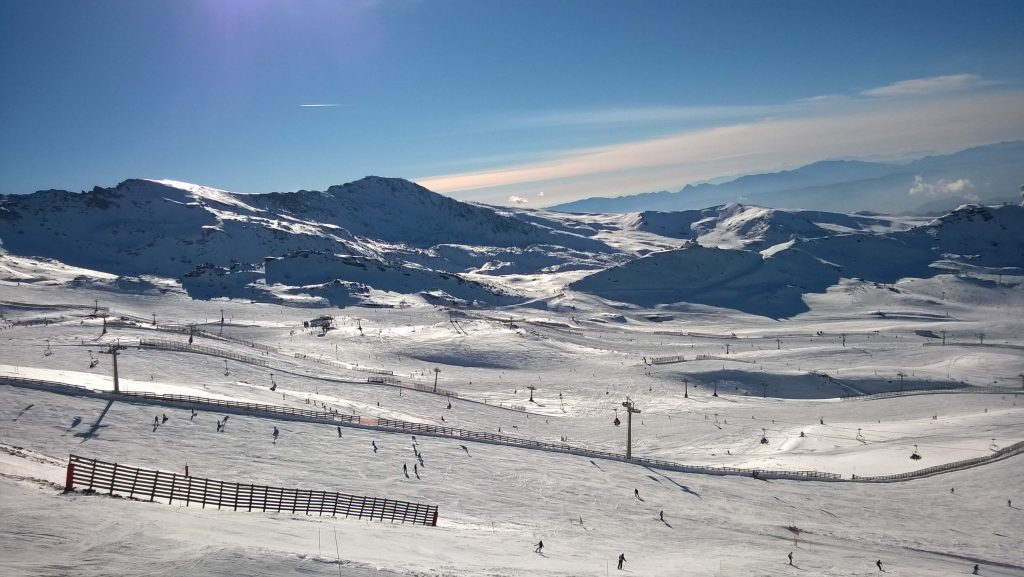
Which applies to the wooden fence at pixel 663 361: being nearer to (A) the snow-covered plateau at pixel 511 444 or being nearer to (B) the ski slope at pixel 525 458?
(A) the snow-covered plateau at pixel 511 444

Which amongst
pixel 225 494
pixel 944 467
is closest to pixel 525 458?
pixel 225 494

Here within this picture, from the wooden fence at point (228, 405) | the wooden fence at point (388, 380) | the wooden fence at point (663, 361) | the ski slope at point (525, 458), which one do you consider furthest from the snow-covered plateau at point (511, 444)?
the wooden fence at point (663, 361)

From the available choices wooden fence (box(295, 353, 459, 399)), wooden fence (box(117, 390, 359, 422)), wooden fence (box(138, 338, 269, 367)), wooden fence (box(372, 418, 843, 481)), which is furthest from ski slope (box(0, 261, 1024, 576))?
wooden fence (box(295, 353, 459, 399))

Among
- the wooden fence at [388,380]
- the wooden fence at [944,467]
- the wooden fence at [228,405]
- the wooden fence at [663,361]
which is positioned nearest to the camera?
the wooden fence at [228,405]

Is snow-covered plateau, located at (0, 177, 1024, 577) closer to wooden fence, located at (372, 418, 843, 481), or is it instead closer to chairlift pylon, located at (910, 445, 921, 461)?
wooden fence, located at (372, 418, 843, 481)

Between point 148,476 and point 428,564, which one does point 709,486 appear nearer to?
point 428,564
